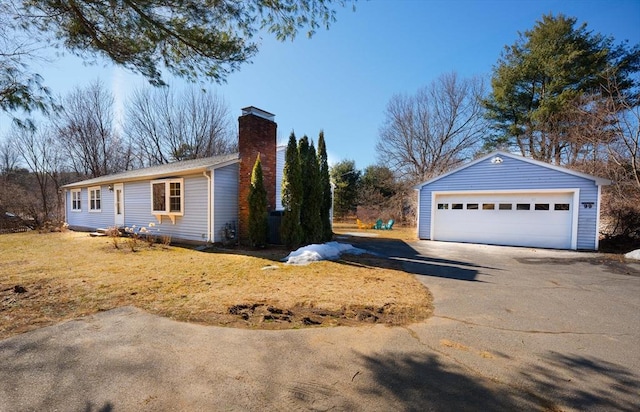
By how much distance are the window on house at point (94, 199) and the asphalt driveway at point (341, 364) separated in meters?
14.9

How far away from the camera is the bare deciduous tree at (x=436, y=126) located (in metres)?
22.6

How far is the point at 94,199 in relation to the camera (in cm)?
1561

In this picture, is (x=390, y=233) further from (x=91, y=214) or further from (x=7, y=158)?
(x=7, y=158)

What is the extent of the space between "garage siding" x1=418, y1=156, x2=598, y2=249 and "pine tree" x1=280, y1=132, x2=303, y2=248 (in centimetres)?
640

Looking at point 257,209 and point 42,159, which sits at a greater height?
point 42,159

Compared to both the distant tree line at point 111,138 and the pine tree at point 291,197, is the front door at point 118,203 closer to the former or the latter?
the pine tree at point 291,197

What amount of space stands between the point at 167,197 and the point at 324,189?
6411 millimetres

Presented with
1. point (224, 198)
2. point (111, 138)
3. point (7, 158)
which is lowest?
point (224, 198)

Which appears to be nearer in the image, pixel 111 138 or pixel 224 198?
pixel 224 198

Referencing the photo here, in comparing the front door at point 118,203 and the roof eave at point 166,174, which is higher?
the roof eave at point 166,174

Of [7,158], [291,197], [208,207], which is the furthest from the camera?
[7,158]

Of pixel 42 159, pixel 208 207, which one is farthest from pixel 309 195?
pixel 42 159

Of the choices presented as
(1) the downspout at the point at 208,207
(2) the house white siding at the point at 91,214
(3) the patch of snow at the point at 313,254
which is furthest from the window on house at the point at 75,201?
(3) the patch of snow at the point at 313,254

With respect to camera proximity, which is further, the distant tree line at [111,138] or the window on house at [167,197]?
the distant tree line at [111,138]
